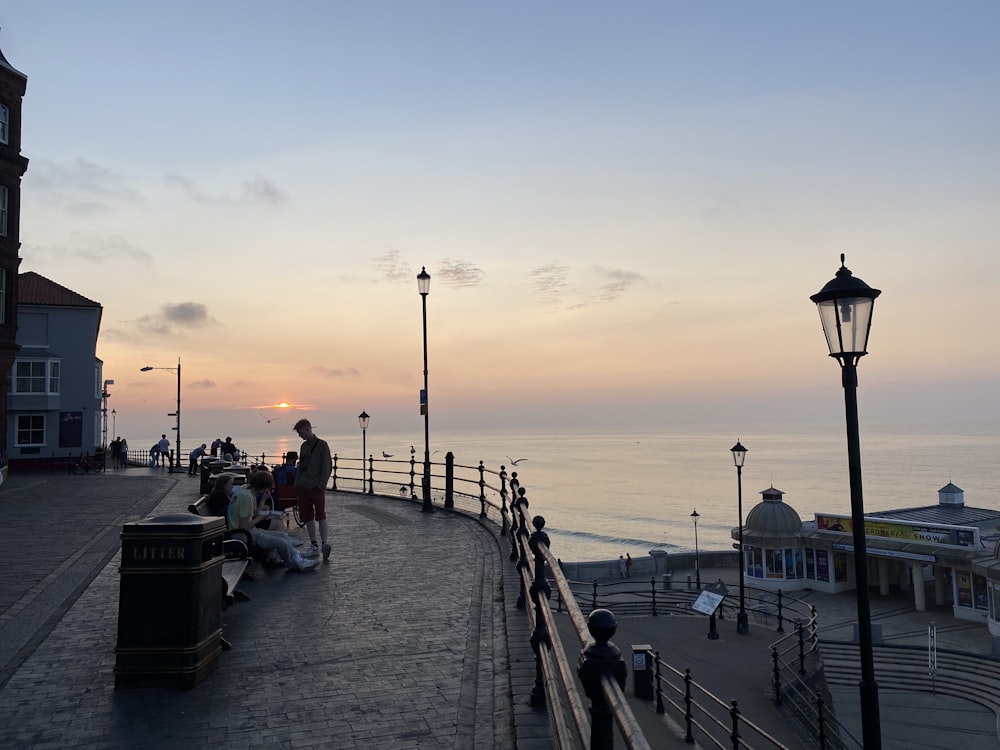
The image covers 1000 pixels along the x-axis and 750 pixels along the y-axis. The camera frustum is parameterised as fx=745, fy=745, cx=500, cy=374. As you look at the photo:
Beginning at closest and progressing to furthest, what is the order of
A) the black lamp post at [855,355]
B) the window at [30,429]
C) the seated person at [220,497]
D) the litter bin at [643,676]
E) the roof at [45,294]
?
the black lamp post at [855,355]
the seated person at [220,497]
the litter bin at [643,676]
the window at [30,429]
the roof at [45,294]

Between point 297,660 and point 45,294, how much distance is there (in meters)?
42.3

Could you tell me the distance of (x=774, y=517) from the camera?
3888cm

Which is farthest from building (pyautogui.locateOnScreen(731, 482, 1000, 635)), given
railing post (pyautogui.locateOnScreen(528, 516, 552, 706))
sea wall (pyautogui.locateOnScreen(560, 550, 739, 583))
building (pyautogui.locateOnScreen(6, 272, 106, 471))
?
building (pyautogui.locateOnScreen(6, 272, 106, 471))

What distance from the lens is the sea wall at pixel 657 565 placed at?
144 ft

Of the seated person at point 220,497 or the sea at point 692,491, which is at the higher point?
the seated person at point 220,497

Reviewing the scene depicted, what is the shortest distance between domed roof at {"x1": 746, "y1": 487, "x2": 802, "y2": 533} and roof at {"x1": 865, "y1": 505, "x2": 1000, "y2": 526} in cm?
357

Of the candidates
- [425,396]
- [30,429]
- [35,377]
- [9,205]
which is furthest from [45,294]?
[425,396]

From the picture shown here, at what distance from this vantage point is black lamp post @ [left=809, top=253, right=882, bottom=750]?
643 cm

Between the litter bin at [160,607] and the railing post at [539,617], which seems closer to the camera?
the railing post at [539,617]

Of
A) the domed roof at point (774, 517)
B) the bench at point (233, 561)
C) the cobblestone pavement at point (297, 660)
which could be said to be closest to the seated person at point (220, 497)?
the bench at point (233, 561)

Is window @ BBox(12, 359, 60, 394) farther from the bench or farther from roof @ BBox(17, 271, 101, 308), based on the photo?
the bench

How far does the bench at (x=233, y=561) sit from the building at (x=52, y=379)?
32010mm

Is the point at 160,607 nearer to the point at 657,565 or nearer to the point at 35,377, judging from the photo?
the point at 35,377

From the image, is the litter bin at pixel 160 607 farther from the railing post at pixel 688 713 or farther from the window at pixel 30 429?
the window at pixel 30 429
